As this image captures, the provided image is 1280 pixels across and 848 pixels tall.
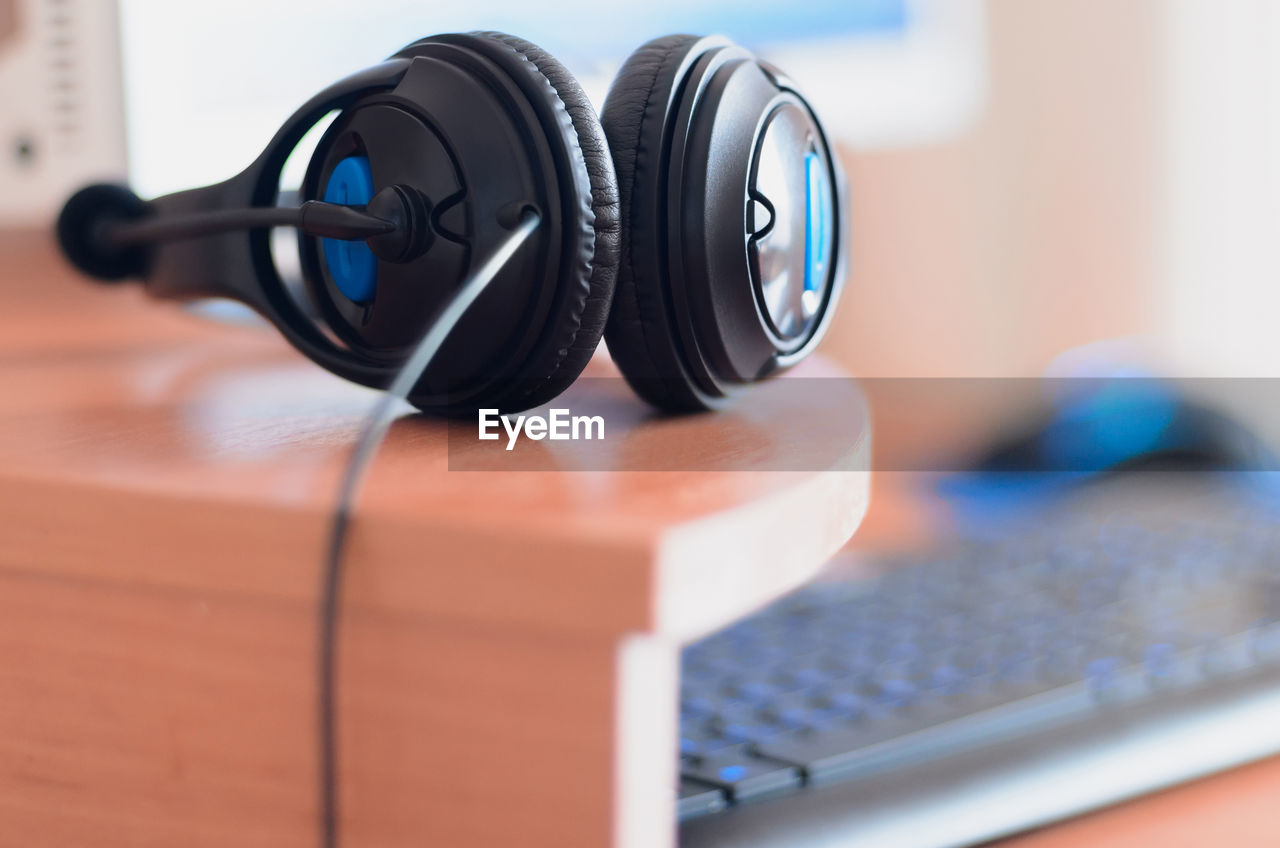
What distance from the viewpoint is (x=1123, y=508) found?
2.63ft

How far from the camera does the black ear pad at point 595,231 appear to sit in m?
0.32

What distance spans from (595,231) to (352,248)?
0.28 ft

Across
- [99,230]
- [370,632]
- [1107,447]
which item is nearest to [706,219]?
[370,632]

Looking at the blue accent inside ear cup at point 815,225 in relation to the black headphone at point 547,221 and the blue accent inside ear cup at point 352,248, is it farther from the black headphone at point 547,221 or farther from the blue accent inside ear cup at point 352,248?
the blue accent inside ear cup at point 352,248

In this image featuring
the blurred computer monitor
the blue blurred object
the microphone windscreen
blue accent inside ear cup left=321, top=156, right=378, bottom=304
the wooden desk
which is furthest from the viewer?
the blue blurred object

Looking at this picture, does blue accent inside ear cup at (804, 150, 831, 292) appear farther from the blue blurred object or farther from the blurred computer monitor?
the blue blurred object

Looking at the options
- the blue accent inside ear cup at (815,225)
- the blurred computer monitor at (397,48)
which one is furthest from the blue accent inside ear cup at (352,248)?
the blurred computer monitor at (397,48)

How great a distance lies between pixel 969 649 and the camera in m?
0.48

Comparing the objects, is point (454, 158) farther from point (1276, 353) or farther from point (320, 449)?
point (1276, 353)

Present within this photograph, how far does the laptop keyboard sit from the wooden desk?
102 millimetres

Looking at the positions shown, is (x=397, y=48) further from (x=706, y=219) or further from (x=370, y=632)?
(x=370, y=632)

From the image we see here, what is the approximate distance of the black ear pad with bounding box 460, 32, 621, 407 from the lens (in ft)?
1.04

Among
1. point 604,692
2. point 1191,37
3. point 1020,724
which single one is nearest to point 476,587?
point 604,692

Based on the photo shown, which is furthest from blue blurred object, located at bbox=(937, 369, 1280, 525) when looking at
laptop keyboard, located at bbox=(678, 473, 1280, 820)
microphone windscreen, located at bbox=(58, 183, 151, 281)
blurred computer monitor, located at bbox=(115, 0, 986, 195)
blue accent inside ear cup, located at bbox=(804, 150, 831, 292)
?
microphone windscreen, located at bbox=(58, 183, 151, 281)
